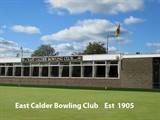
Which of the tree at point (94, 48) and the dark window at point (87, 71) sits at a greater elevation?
the tree at point (94, 48)

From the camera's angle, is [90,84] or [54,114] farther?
[90,84]

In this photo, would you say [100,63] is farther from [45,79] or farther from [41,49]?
[41,49]

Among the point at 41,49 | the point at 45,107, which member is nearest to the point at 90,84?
the point at 45,107

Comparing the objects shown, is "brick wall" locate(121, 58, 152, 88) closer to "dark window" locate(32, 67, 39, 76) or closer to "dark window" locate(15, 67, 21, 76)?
"dark window" locate(32, 67, 39, 76)

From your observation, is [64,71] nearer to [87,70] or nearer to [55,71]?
[55,71]

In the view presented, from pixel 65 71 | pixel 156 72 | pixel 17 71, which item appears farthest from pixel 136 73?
pixel 17 71

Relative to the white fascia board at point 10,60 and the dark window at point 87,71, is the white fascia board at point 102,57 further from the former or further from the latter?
the white fascia board at point 10,60

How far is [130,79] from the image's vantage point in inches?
1711

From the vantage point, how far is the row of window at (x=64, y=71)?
45.5 meters

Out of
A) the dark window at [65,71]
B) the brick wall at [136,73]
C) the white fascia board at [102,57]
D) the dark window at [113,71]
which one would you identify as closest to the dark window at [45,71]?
the dark window at [65,71]

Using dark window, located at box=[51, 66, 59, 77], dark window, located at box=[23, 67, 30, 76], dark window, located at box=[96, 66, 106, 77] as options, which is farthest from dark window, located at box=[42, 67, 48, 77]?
dark window, located at box=[96, 66, 106, 77]

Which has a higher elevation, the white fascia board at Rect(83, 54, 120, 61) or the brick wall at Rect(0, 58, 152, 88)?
the white fascia board at Rect(83, 54, 120, 61)

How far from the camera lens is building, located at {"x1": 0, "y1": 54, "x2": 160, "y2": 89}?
4260cm

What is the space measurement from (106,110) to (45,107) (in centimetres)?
221
